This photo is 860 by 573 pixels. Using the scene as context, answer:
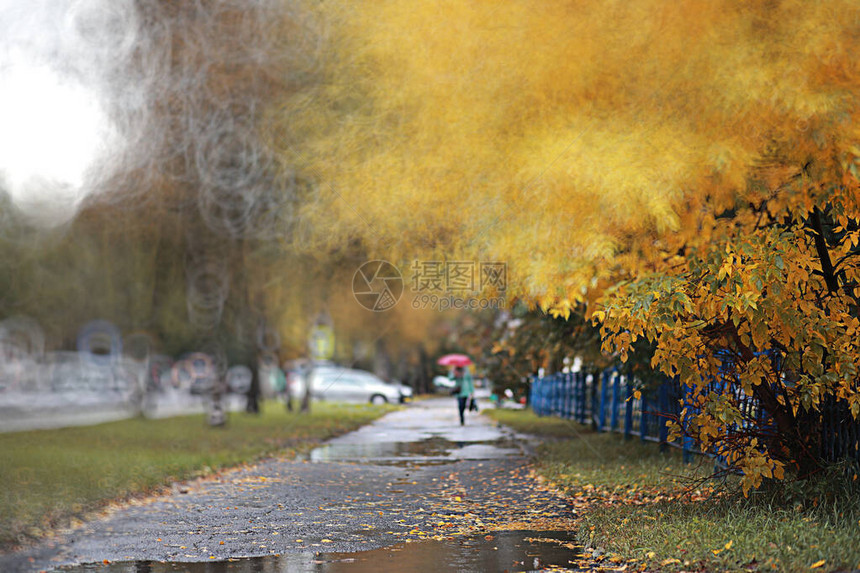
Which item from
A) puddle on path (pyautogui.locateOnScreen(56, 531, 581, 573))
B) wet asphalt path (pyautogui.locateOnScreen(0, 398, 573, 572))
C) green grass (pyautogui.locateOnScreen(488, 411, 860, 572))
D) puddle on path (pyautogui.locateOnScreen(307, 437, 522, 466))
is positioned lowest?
puddle on path (pyautogui.locateOnScreen(307, 437, 522, 466))

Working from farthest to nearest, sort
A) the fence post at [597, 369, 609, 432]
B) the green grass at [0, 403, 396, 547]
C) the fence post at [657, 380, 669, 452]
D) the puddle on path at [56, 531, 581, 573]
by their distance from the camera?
the fence post at [597, 369, 609, 432] < the fence post at [657, 380, 669, 452] < the green grass at [0, 403, 396, 547] < the puddle on path at [56, 531, 581, 573]

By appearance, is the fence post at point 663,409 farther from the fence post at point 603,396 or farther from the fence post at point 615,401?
the fence post at point 603,396

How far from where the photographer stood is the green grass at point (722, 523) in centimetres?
637

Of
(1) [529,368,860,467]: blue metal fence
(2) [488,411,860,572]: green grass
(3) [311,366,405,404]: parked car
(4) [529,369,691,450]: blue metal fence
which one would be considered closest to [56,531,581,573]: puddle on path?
(2) [488,411,860,572]: green grass

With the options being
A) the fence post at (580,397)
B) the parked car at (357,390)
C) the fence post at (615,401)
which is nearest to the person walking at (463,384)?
the fence post at (580,397)

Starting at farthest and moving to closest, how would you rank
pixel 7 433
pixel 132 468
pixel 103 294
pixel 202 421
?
pixel 202 421 → pixel 103 294 → pixel 7 433 → pixel 132 468

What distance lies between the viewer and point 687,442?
516 inches

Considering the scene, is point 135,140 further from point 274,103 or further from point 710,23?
point 710,23

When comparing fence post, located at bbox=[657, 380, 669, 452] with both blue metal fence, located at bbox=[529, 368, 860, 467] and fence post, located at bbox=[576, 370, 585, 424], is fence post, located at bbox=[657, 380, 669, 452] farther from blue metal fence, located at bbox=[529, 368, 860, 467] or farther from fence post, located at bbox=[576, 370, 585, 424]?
fence post, located at bbox=[576, 370, 585, 424]

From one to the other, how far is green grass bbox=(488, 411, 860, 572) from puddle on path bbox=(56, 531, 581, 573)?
53 centimetres

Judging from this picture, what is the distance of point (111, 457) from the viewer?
14336 mm

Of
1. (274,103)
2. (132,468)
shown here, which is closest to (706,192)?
(132,468)

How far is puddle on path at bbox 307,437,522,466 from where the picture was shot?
15773 millimetres

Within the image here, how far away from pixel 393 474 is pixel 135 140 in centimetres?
926
